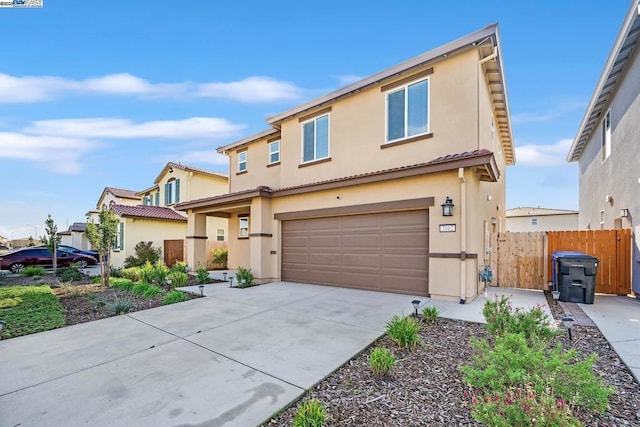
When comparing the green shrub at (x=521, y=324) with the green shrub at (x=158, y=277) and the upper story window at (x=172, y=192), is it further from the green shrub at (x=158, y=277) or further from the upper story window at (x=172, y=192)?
the upper story window at (x=172, y=192)

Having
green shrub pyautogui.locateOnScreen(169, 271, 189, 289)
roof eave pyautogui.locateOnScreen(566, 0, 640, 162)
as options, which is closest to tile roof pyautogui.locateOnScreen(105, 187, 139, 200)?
green shrub pyautogui.locateOnScreen(169, 271, 189, 289)

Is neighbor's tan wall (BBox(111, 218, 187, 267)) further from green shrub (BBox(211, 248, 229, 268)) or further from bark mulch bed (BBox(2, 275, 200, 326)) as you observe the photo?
bark mulch bed (BBox(2, 275, 200, 326))

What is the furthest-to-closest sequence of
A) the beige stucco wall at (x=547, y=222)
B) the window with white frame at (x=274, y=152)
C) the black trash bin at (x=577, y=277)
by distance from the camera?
the beige stucco wall at (x=547, y=222), the window with white frame at (x=274, y=152), the black trash bin at (x=577, y=277)

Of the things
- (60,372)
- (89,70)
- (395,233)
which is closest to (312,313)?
(395,233)

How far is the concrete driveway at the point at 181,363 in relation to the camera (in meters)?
2.99

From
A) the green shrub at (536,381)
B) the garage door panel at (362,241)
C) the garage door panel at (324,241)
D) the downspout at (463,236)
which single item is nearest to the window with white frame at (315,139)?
the garage door panel at (324,241)

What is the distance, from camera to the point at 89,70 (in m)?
10.1

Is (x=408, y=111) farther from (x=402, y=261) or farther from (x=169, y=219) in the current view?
(x=169, y=219)

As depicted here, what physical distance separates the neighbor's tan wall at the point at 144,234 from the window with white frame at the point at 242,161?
18.8 feet

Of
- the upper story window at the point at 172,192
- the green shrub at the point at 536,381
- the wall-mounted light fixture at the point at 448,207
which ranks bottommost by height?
the green shrub at the point at 536,381

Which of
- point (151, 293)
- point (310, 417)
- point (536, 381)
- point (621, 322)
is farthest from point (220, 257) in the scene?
point (536, 381)

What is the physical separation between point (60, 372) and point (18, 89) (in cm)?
1057

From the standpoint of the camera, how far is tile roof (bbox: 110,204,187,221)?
16.9m

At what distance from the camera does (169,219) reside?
18.5m
